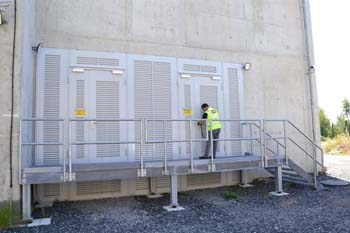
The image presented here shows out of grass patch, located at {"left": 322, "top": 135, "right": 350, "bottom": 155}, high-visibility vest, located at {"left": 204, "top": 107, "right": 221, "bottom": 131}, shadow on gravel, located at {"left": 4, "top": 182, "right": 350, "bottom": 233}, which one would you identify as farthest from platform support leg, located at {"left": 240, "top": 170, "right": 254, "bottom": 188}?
A: grass patch, located at {"left": 322, "top": 135, "right": 350, "bottom": 155}

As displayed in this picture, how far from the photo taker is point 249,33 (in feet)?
29.3

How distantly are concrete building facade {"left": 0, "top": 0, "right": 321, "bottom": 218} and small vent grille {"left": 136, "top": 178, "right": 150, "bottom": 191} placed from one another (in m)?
0.02

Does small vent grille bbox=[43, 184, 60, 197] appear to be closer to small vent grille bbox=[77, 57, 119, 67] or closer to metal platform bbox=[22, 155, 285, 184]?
metal platform bbox=[22, 155, 285, 184]

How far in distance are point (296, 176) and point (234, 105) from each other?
2.60 metres

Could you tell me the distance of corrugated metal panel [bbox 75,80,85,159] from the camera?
6.44 m

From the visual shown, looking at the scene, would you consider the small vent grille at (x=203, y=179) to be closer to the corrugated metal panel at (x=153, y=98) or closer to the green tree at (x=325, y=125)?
the corrugated metal panel at (x=153, y=98)

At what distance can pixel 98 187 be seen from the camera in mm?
6828

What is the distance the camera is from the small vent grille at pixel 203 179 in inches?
305

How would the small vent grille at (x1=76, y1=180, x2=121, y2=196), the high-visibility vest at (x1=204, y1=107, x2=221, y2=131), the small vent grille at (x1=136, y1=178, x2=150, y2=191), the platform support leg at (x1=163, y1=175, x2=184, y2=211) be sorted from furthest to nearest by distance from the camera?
the small vent grille at (x1=136, y1=178, x2=150, y2=191) → the high-visibility vest at (x1=204, y1=107, x2=221, y2=131) → the small vent grille at (x1=76, y1=180, x2=121, y2=196) → the platform support leg at (x1=163, y1=175, x2=184, y2=211)

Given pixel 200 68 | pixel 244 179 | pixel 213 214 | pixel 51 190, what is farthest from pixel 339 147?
pixel 51 190

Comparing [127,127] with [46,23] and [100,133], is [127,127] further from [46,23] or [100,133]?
[46,23]

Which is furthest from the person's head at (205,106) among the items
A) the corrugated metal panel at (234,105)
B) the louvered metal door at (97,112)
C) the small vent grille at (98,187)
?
the small vent grille at (98,187)

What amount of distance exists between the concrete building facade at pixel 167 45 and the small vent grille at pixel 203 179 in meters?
0.03

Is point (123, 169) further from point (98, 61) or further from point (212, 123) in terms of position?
point (98, 61)
